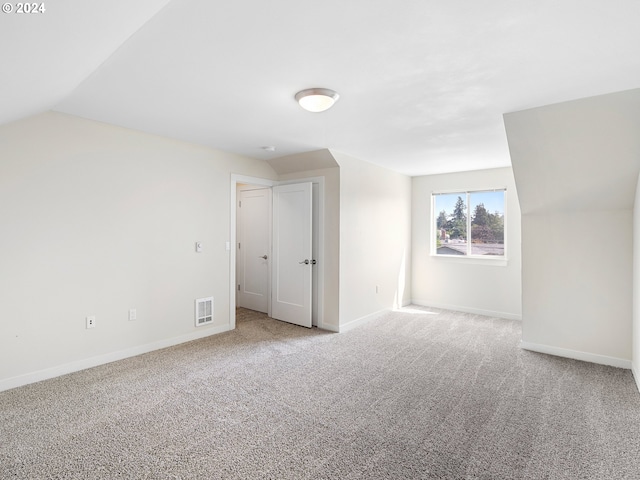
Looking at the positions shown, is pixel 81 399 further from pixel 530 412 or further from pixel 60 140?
pixel 530 412

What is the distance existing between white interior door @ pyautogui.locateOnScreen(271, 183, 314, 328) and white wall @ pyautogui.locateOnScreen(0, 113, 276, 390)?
37.8 inches

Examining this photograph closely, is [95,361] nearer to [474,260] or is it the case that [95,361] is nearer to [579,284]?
[579,284]

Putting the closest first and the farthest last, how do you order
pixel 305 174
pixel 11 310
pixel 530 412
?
→ pixel 530 412
pixel 11 310
pixel 305 174

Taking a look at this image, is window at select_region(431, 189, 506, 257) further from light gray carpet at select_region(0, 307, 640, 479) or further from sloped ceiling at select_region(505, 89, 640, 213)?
light gray carpet at select_region(0, 307, 640, 479)

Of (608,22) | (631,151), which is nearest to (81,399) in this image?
(608,22)

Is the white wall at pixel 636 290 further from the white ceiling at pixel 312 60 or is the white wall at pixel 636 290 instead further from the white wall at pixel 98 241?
the white wall at pixel 98 241

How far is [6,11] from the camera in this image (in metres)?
1.14

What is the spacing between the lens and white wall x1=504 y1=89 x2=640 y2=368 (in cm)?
286

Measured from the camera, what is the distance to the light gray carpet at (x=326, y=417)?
1.92 meters

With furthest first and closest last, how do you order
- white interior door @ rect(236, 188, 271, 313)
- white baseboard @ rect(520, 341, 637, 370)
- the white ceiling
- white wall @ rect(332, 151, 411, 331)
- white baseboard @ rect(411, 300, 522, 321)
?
white interior door @ rect(236, 188, 271, 313) → white baseboard @ rect(411, 300, 522, 321) → white wall @ rect(332, 151, 411, 331) → white baseboard @ rect(520, 341, 637, 370) → the white ceiling

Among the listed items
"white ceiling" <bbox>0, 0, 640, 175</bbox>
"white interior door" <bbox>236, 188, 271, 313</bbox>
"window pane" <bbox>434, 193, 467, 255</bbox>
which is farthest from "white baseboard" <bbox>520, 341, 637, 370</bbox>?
"white interior door" <bbox>236, 188, 271, 313</bbox>

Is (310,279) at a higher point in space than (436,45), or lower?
lower

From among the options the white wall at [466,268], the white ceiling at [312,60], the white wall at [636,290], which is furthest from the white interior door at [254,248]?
the white wall at [636,290]

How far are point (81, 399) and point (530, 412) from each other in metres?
3.47
